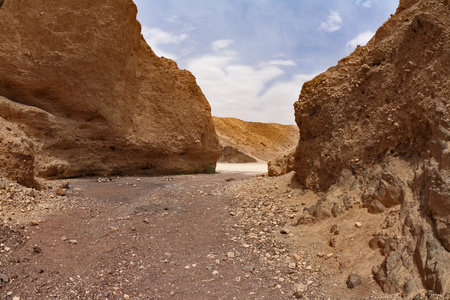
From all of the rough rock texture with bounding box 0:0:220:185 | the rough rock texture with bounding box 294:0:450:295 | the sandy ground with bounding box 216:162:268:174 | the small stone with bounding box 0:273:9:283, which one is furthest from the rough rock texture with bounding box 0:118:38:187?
the sandy ground with bounding box 216:162:268:174

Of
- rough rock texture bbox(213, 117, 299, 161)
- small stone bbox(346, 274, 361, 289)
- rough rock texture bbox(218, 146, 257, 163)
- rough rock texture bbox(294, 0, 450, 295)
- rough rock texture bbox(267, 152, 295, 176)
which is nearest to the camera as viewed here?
rough rock texture bbox(294, 0, 450, 295)

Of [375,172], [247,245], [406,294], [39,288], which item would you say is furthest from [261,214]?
[39,288]

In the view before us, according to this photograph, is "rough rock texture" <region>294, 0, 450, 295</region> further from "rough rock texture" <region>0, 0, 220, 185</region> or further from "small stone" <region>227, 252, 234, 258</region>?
→ "rough rock texture" <region>0, 0, 220, 185</region>

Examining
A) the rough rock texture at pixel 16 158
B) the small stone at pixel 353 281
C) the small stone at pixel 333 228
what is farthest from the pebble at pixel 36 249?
the small stone at pixel 333 228

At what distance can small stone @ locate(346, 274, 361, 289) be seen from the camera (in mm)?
2752

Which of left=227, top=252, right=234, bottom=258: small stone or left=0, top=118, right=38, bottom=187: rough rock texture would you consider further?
left=0, top=118, right=38, bottom=187: rough rock texture

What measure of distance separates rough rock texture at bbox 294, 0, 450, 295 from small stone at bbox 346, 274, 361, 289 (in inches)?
7.0

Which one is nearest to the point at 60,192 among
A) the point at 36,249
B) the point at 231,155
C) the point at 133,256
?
the point at 36,249

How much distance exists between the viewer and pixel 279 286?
2.99 m

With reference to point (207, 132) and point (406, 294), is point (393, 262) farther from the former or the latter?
point (207, 132)

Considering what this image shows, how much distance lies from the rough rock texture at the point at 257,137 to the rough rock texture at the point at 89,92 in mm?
17156

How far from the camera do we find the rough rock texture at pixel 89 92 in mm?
6652

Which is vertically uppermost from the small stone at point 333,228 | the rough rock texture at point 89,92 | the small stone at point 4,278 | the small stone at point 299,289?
the rough rock texture at point 89,92

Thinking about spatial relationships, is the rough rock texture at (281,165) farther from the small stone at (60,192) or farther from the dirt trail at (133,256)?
the small stone at (60,192)
